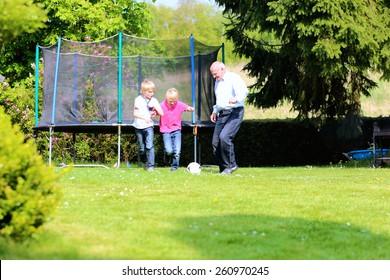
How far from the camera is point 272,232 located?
6.85 meters

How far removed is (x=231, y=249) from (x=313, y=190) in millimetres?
4601

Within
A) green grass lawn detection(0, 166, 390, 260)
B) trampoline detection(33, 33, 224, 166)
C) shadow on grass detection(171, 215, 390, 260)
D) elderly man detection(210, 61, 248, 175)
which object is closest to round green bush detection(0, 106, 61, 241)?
green grass lawn detection(0, 166, 390, 260)

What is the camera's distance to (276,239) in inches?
256

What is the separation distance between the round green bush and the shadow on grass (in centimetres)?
111

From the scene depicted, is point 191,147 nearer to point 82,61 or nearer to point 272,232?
point 82,61

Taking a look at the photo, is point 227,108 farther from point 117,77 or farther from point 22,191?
point 22,191

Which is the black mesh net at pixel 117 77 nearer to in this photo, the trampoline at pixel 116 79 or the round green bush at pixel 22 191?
the trampoline at pixel 116 79

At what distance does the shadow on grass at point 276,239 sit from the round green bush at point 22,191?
3.66ft

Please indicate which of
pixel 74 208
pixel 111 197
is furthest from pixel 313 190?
pixel 74 208

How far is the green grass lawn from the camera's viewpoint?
5938 mm

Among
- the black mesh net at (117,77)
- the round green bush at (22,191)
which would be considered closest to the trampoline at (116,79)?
the black mesh net at (117,77)

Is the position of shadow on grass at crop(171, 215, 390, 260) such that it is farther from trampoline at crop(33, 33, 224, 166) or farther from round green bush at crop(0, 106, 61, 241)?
trampoline at crop(33, 33, 224, 166)

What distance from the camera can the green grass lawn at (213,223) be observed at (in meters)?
5.94

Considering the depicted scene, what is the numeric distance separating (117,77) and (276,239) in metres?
11.2
